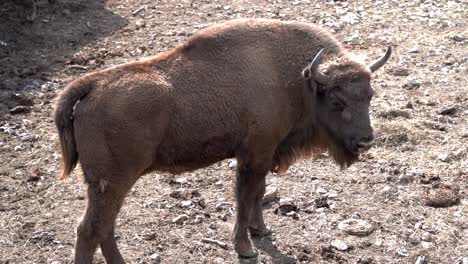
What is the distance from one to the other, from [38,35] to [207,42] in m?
6.25

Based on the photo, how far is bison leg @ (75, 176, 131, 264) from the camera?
5184 millimetres

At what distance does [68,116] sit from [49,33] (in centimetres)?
669

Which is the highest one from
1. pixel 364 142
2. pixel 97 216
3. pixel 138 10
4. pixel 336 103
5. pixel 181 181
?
pixel 336 103

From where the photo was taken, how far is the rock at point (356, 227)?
6.22 metres

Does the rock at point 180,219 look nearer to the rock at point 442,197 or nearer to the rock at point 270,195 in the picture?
the rock at point 270,195

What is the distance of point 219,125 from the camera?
5.73 meters

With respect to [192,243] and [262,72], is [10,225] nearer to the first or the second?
[192,243]

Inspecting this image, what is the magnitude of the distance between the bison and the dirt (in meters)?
0.46

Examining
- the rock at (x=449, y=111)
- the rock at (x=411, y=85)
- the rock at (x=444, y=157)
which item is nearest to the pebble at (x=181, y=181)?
the rock at (x=444, y=157)

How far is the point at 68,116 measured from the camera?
524 centimetres

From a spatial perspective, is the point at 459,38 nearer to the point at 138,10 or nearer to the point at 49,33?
the point at 138,10

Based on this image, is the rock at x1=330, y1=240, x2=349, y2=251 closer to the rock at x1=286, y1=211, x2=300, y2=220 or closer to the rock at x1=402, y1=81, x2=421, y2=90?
the rock at x1=286, y1=211, x2=300, y2=220

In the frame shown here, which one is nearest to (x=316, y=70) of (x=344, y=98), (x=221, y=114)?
(x=344, y=98)

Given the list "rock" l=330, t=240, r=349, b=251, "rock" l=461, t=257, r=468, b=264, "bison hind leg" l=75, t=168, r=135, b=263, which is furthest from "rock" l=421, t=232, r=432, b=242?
"bison hind leg" l=75, t=168, r=135, b=263
